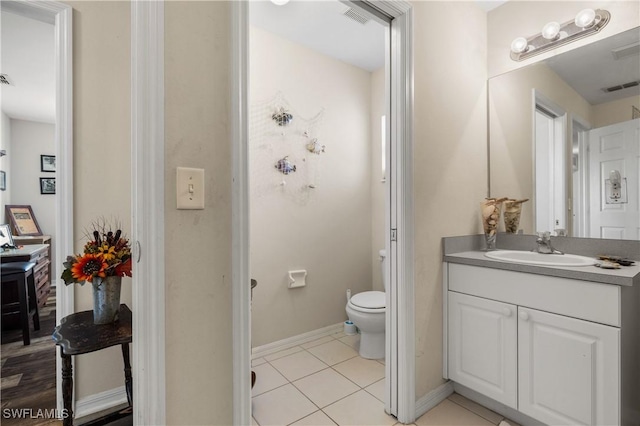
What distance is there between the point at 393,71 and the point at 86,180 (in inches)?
66.9

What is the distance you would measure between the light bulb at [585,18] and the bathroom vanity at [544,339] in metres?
1.36

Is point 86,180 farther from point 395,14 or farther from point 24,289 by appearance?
point 395,14

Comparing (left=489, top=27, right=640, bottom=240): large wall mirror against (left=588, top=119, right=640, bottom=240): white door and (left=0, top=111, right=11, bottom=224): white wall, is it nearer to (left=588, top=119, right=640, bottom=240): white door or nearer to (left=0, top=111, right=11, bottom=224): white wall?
(left=588, top=119, right=640, bottom=240): white door

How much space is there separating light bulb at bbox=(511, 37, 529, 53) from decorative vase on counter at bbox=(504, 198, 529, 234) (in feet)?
3.20

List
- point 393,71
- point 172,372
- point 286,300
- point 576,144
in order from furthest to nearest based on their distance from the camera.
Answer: point 286,300 < point 576,144 < point 393,71 < point 172,372

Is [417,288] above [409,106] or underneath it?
underneath

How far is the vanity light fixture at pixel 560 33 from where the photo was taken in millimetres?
1617

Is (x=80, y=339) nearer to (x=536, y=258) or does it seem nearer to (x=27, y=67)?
(x=536, y=258)

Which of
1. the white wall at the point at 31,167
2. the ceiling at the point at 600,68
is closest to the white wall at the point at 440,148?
the ceiling at the point at 600,68

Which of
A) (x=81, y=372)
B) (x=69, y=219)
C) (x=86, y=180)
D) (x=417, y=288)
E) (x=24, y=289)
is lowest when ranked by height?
(x=81, y=372)

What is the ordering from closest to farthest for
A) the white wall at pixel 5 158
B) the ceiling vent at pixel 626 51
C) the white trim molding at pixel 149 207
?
the white trim molding at pixel 149 207 → the ceiling vent at pixel 626 51 → the white wall at pixel 5 158

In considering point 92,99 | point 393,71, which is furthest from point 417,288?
point 92,99

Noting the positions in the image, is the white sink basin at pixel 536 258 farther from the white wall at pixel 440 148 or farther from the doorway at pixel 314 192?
the doorway at pixel 314 192

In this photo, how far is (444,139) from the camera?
1.75 meters
